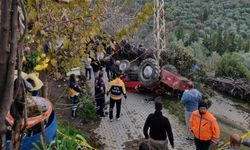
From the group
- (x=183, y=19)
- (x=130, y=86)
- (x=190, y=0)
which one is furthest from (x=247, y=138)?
(x=190, y=0)

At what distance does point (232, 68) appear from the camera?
44.7 feet

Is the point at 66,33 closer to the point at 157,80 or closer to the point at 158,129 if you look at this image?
the point at 158,129

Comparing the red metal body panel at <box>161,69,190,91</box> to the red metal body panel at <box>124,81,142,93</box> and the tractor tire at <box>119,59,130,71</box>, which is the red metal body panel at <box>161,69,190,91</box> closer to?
the red metal body panel at <box>124,81,142,93</box>

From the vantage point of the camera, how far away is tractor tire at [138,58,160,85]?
38.6 feet

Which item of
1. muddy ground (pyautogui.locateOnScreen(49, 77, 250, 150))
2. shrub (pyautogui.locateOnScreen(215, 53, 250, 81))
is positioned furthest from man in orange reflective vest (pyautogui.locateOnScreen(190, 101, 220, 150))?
shrub (pyautogui.locateOnScreen(215, 53, 250, 81))

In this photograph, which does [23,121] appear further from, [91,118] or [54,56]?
[91,118]

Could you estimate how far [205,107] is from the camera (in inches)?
272

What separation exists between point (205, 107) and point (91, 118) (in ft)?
13.9

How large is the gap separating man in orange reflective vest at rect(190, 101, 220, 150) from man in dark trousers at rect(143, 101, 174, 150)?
27.3 inches

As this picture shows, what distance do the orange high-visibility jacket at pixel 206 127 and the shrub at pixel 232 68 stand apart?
688 centimetres

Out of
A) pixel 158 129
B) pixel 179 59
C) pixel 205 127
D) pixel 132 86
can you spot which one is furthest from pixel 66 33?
pixel 179 59

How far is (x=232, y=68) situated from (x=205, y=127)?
23.6 feet

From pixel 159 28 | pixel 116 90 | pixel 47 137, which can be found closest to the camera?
pixel 47 137

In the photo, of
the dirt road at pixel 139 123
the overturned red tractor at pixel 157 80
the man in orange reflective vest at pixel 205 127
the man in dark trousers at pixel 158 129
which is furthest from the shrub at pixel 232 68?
the man in dark trousers at pixel 158 129
